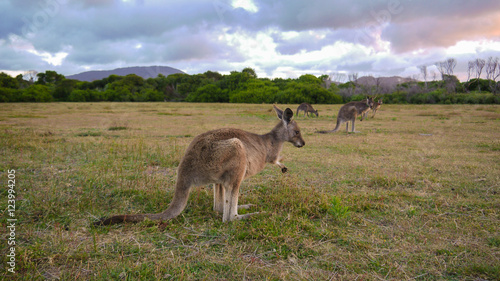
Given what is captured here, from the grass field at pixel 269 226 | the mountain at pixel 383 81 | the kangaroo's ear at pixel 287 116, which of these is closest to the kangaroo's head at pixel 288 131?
the kangaroo's ear at pixel 287 116

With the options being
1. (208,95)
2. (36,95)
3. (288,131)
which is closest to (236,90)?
(208,95)

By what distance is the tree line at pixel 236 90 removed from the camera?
141 ft

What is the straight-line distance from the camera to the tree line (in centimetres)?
4306

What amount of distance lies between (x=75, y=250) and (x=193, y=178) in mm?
1444

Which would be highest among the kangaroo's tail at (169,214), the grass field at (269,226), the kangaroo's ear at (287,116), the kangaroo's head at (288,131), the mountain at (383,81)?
the mountain at (383,81)

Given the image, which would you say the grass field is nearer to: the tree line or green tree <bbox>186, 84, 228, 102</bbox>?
the tree line

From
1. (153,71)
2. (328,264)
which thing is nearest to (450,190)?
(328,264)

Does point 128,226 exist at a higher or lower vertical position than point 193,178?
lower

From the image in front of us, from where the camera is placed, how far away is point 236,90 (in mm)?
58688

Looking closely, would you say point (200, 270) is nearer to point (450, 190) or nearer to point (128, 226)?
point (128, 226)

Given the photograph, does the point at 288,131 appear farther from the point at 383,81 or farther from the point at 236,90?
the point at 383,81

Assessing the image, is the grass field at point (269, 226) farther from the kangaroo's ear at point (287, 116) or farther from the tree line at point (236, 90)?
the tree line at point (236, 90)

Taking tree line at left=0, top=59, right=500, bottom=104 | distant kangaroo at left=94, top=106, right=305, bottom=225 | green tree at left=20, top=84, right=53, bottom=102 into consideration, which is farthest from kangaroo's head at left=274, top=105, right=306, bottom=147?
green tree at left=20, top=84, right=53, bottom=102

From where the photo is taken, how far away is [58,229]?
3416mm
